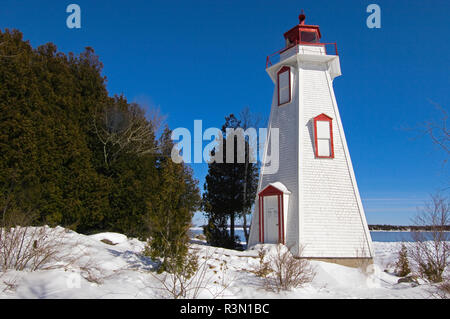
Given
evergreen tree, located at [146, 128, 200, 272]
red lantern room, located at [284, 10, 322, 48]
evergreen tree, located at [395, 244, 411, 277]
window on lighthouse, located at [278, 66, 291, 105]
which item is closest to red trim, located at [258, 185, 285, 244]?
window on lighthouse, located at [278, 66, 291, 105]

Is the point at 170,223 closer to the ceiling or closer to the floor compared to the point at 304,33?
closer to the floor

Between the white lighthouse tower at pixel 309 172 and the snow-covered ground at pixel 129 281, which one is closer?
the snow-covered ground at pixel 129 281

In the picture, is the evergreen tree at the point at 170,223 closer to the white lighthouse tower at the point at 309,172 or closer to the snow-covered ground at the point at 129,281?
the snow-covered ground at the point at 129,281

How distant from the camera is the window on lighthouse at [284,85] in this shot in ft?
54.1

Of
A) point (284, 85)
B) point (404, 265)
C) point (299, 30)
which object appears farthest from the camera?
point (299, 30)

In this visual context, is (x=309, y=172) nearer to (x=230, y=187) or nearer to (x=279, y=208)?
(x=279, y=208)

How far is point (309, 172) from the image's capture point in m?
14.5

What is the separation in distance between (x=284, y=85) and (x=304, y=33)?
3075mm

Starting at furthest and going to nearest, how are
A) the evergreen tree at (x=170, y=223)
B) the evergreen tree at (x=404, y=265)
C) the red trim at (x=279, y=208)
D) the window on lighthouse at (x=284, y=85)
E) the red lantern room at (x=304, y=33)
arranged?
the red lantern room at (x=304, y=33) → the window on lighthouse at (x=284, y=85) → the red trim at (x=279, y=208) → the evergreen tree at (x=404, y=265) → the evergreen tree at (x=170, y=223)

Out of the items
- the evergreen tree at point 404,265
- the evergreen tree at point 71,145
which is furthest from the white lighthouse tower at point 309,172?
the evergreen tree at point 71,145

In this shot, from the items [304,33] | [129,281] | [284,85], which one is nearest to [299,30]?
[304,33]

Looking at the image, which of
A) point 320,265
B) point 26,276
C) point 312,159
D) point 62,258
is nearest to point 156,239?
point 62,258

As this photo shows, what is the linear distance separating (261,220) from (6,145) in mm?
11617

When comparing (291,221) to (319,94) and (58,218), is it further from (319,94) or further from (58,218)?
(58,218)
